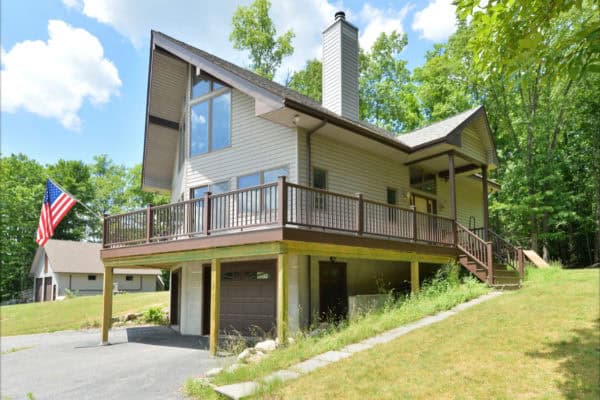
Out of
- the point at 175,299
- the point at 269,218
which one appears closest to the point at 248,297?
the point at 269,218

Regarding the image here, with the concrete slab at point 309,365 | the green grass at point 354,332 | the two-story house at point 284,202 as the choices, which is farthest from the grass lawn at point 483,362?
the two-story house at point 284,202

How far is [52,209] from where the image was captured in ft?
53.8

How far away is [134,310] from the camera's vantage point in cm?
2227

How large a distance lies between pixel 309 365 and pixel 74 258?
134 feet

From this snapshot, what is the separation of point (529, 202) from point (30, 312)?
98.8 feet

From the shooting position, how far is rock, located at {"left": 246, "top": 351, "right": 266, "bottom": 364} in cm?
840

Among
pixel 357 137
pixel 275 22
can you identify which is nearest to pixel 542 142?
pixel 357 137

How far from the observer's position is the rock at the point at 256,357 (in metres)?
8.40

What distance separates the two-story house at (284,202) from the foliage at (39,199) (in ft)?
111

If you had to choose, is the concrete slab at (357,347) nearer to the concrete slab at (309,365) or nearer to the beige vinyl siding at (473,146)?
the concrete slab at (309,365)

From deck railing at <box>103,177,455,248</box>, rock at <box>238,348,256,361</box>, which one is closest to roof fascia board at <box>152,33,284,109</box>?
deck railing at <box>103,177,455,248</box>

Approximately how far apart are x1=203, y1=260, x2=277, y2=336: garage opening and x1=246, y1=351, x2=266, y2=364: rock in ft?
9.82

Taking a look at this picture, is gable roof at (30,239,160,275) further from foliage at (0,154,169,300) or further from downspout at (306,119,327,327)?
downspout at (306,119,327,327)

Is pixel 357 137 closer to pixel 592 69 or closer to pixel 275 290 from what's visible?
pixel 275 290
